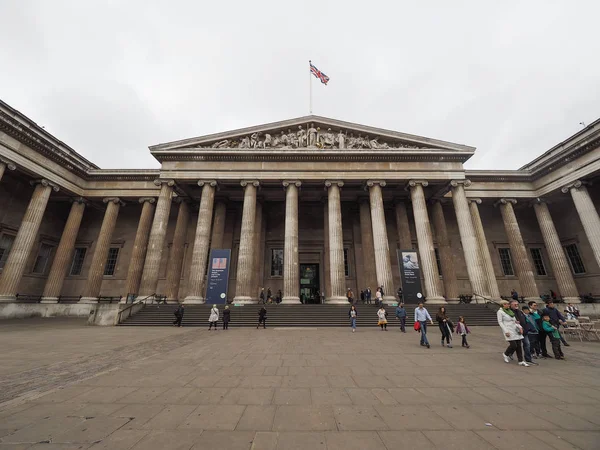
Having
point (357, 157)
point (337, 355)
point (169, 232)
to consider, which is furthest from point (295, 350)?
point (169, 232)

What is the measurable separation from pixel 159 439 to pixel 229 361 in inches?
160

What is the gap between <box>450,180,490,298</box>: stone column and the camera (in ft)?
62.3

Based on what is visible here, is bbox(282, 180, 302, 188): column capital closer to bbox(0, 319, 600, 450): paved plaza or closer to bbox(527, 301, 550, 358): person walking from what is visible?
bbox(0, 319, 600, 450): paved plaza

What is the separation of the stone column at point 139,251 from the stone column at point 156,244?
155 centimetres

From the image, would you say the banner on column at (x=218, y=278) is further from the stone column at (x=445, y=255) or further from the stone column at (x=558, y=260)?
the stone column at (x=558, y=260)

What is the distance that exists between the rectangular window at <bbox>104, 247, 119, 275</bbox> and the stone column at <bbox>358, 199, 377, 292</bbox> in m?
24.1

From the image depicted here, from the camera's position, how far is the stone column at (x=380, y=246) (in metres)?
18.8

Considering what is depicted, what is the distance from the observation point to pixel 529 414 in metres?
3.63

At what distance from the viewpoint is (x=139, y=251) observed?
843 inches

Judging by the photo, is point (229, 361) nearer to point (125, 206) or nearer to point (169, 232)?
point (169, 232)

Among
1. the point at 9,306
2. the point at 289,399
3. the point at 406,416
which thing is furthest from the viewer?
the point at 9,306

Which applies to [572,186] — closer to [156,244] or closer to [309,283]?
[309,283]

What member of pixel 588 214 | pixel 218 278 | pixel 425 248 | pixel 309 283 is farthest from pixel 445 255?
pixel 218 278

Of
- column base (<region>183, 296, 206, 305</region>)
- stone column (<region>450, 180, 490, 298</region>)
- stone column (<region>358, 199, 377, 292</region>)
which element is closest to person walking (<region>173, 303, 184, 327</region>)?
column base (<region>183, 296, 206, 305</region>)
